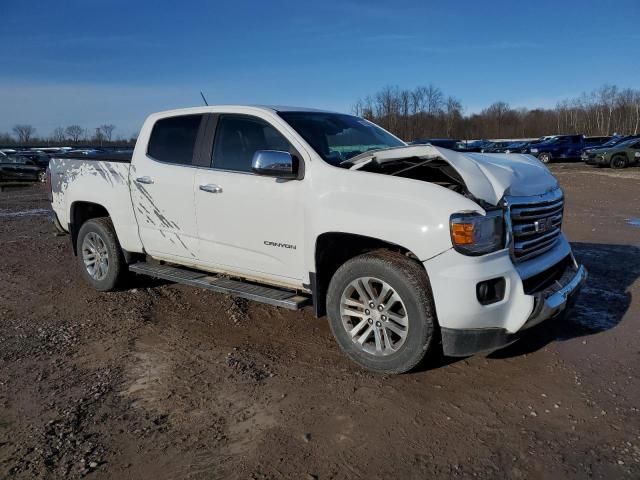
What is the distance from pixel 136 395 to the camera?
364 centimetres

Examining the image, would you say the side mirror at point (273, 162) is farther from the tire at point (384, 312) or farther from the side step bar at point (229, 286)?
the side step bar at point (229, 286)

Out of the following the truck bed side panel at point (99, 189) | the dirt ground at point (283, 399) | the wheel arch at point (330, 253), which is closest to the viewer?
the dirt ground at point (283, 399)

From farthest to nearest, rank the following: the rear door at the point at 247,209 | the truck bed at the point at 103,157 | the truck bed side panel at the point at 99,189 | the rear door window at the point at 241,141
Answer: the truck bed at the point at 103,157 → the truck bed side panel at the point at 99,189 → the rear door window at the point at 241,141 → the rear door at the point at 247,209

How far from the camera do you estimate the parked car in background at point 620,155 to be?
27.0m

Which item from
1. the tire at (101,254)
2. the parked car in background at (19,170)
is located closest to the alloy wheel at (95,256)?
the tire at (101,254)

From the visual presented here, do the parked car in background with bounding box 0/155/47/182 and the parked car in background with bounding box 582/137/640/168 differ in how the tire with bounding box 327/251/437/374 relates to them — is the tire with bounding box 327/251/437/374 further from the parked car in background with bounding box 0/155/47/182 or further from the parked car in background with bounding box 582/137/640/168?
the parked car in background with bounding box 582/137/640/168

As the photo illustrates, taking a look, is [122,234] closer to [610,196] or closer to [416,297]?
[416,297]

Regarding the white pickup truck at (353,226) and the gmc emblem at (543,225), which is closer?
the white pickup truck at (353,226)

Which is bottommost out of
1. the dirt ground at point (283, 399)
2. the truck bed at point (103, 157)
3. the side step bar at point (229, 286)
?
the dirt ground at point (283, 399)

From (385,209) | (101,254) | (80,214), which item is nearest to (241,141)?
(385,209)

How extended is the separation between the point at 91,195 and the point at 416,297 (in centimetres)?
398

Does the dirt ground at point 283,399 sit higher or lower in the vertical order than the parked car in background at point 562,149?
lower

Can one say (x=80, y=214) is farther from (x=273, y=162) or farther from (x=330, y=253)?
(x=330, y=253)

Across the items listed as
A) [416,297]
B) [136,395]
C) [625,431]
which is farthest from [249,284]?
[625,431]
